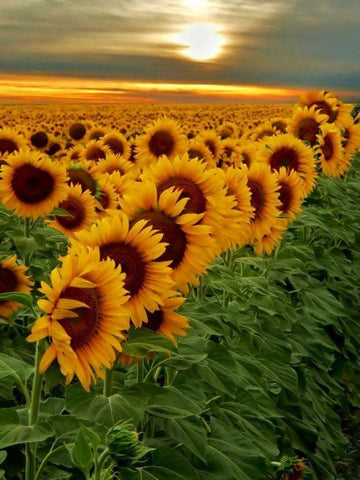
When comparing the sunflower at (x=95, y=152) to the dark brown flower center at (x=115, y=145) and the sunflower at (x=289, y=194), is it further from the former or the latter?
the sunflower at (x=289, y=194)

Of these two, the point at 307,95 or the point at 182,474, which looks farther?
the point at 307,95

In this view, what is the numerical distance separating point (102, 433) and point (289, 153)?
3.84 metres

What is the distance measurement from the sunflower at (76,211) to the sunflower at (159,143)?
8.12 feet

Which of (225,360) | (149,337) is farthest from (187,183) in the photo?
(149,337)

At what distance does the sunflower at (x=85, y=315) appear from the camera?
6.06 feet

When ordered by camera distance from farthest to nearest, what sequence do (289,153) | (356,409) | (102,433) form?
(356,409), (289,153), (102,433)

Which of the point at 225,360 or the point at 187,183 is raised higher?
the point at 187,183

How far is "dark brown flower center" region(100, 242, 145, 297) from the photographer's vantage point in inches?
84.7

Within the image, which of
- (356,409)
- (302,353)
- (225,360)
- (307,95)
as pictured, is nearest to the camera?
(225,360)

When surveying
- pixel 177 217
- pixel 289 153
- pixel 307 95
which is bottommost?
pixel 177 217

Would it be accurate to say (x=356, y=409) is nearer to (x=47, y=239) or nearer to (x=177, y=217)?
(x=47, y=239)

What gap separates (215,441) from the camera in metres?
2.64

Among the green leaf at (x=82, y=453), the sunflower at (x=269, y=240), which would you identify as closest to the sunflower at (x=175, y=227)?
the green leaf at (x=82, y=453)

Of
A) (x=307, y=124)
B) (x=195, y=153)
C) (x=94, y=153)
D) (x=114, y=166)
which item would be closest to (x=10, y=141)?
(x=114, y=166)
